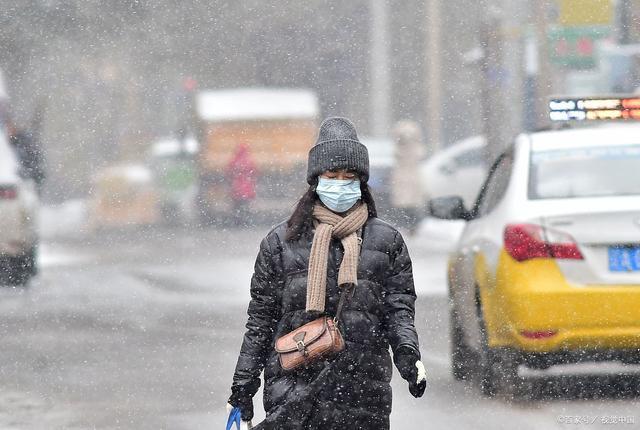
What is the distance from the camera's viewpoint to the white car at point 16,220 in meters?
13.3

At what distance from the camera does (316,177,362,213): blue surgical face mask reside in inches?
242

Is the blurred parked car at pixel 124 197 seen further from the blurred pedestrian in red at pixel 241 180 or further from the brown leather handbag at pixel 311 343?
the brown leather handbag at pixel 311 343

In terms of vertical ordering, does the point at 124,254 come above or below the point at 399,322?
below

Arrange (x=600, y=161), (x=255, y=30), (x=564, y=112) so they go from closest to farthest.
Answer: (x=600, y=161) < (x=564, y=112) < (x=255, y=30)

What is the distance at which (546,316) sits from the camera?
9188mm

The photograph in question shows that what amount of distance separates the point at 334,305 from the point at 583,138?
4.27m

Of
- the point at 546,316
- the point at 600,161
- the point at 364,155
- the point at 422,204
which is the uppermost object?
the point at 364,155

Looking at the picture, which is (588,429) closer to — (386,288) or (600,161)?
(600,161)

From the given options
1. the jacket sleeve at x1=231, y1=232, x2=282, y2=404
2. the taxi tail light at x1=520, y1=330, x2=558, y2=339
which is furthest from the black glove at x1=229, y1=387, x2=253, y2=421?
the taxi tail light at x1=520, y1=330, x2=558, y2=339

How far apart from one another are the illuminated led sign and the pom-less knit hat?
4758mm

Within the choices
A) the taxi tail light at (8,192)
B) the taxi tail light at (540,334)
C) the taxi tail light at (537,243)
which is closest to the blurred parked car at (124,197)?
the taxi tail light at (8,192)

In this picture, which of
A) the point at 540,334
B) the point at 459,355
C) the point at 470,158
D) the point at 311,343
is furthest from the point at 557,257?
the point at 470,158

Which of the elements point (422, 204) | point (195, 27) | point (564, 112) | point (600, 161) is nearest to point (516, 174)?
point (600, 161)

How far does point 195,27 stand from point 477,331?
16.6 feet
